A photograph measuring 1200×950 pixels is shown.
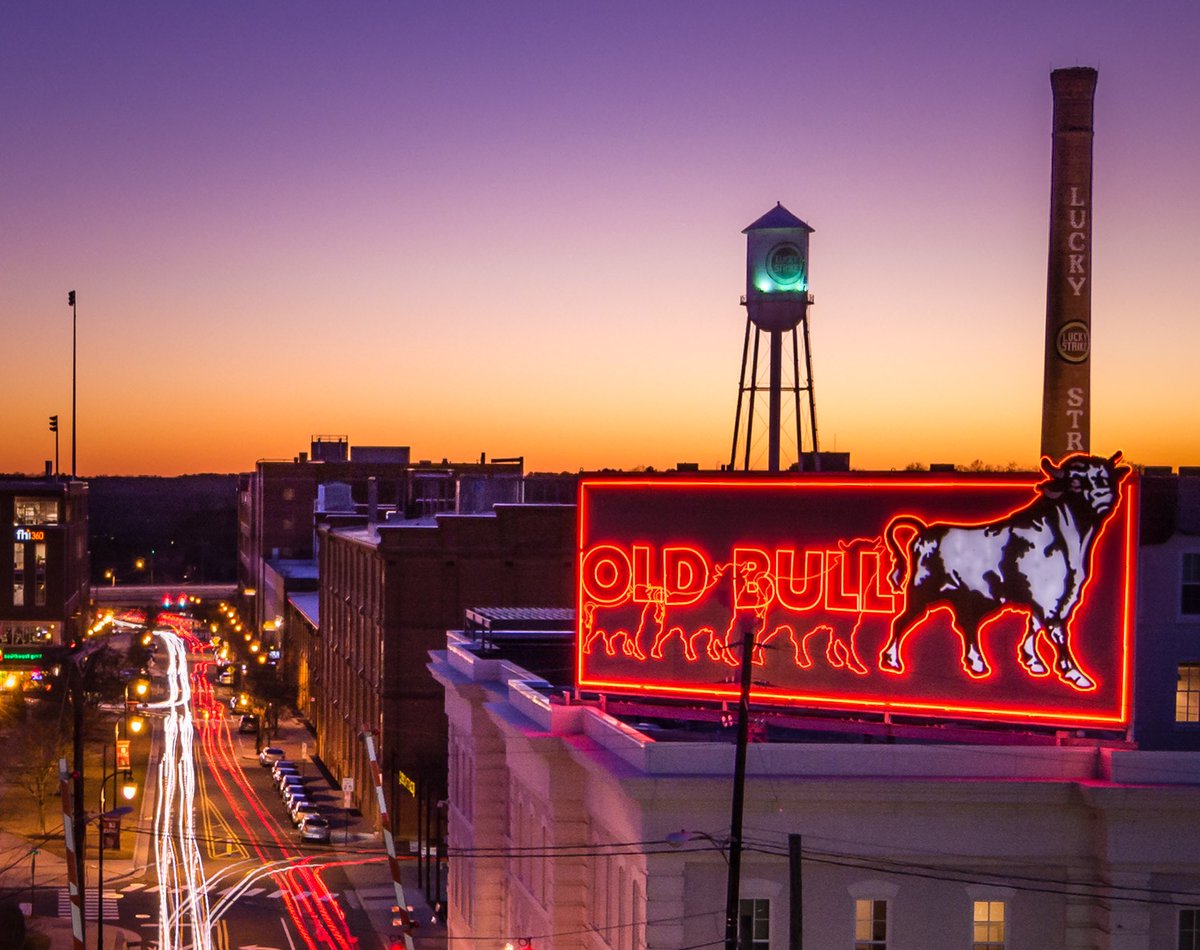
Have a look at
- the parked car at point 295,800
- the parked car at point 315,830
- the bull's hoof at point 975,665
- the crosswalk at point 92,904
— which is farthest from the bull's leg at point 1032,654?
the parked car at point 295,800

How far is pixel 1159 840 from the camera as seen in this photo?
24109 millimetres

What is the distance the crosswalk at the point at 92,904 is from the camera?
51.9m

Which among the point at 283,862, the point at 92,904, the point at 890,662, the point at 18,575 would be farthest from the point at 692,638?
the point at 18,575

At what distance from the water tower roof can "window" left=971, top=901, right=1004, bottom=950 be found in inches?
1087

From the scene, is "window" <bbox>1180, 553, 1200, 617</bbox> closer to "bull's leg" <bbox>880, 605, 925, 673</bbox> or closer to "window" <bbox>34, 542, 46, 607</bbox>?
"bull's leg" <bbox>880, 605, 925, 673</bbox>

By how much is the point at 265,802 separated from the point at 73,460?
242 feet

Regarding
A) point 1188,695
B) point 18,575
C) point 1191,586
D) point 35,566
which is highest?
point 1191,586

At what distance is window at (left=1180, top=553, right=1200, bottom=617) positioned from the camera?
3225 cm

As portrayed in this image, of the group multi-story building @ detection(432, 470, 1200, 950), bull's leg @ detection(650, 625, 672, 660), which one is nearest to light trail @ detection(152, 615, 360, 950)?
bull's leg @ detection(650, 625, 672, 660)

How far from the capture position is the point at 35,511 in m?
124

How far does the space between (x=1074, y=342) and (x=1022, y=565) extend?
19.4m

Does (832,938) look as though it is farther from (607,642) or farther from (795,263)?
(795,263)

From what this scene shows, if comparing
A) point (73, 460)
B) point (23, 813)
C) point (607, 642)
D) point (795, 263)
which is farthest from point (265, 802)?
point (73, 460)

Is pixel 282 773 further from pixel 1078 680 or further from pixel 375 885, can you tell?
pixel 1078 680
